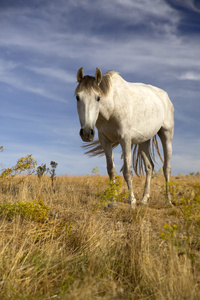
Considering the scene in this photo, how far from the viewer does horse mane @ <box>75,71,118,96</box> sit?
518cm

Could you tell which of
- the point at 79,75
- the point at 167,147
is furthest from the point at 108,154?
the point at 167,147

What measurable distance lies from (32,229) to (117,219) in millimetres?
1622

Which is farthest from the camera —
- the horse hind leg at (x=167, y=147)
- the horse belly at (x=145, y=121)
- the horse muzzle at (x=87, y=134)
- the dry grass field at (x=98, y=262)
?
the horse hind leg at (x=167, y=147)

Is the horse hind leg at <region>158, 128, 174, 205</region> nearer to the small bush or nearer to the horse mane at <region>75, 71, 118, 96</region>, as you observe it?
the horse mane at <region>75, 71, 118, 96</region>

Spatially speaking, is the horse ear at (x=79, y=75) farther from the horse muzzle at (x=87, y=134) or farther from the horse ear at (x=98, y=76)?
the horse muzzle at (x=87, y=134)

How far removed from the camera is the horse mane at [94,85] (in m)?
5.18

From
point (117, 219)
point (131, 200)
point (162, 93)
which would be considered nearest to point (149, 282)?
point (117, 219)

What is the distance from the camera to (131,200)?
580 centimetres

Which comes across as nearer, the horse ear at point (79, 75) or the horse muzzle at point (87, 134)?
the horse muzzle at point (87, 134)

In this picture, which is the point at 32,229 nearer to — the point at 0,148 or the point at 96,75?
the point at 0,148

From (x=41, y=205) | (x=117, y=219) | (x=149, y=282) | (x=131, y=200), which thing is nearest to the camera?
(x=149, y=282)

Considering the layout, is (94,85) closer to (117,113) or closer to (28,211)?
(117,113)

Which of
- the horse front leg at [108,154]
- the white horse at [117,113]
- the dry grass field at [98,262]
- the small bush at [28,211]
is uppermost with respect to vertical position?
the white horse at [117,113]

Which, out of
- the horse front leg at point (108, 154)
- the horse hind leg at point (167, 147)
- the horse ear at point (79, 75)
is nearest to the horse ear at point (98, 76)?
the horse ear at point (79, 75)
